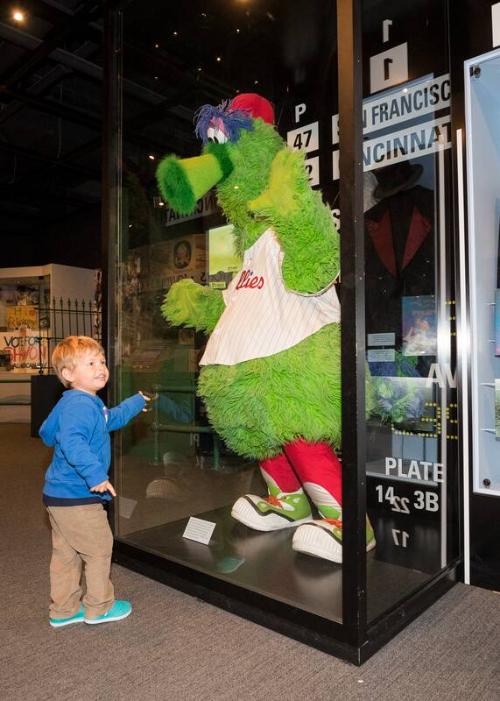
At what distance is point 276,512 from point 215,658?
0.70 m

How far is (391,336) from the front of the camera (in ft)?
5.95

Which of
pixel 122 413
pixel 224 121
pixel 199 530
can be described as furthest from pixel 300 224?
pixel 199 530

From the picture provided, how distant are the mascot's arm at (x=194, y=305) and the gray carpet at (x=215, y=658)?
3.06ft

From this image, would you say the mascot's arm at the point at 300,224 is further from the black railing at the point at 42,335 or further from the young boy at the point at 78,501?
the black railing at the point at 42,335

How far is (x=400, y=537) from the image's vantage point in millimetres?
1857

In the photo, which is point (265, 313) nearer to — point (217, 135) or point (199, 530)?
point (217, 135)

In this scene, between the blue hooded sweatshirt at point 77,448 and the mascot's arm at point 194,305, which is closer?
the blue hooded sweatshirt at point 77,448

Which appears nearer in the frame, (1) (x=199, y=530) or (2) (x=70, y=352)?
(2) (x=70, y=352)

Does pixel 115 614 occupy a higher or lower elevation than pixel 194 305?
lower

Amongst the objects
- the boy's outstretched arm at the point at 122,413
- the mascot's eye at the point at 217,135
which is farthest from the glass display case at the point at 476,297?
the boy's outstretched arm at the point at 122,413

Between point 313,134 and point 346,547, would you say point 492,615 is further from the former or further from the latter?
point 313,134

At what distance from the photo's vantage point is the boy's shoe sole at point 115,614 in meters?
1.61

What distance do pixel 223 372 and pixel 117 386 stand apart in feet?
1.80

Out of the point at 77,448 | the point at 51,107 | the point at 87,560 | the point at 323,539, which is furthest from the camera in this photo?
the point at 51,107
